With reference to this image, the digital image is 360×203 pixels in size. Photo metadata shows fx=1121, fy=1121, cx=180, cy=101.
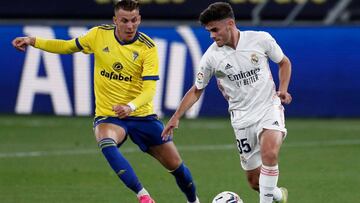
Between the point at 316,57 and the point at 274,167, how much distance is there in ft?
35.9

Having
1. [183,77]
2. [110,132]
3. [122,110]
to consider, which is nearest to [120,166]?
[110,132]

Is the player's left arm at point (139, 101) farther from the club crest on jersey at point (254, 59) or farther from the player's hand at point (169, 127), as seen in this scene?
the club crest on jersey at point (254, 59)

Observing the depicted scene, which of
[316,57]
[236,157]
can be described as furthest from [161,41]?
[236,157]

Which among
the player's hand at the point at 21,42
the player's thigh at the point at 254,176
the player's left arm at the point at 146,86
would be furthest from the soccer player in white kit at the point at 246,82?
the player's hand at the point at 21,42

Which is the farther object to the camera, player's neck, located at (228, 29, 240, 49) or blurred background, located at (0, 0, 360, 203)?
blurred background, located at (0, 0, 360, 203)

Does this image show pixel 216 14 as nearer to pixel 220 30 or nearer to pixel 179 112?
pixel 220 30

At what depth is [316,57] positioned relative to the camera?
Answer: 69.8 ft

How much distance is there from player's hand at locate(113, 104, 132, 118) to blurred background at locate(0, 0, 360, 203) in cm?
587

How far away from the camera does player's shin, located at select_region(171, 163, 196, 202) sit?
1145cm

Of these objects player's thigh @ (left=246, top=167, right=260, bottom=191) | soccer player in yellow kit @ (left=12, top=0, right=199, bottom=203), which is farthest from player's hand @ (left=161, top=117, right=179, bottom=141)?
player's thigh @ (left=246, top=167, right=260, bottom=191)

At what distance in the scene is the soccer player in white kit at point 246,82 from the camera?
10.7m

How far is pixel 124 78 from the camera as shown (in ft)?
37.1

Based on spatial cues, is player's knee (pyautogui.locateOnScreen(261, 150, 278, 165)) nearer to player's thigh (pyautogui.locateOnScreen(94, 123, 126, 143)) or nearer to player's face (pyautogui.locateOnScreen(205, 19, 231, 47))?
player's face (pyautogui.locateOnScreen(205, 19, 231, 47))

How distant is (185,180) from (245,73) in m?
1.40
